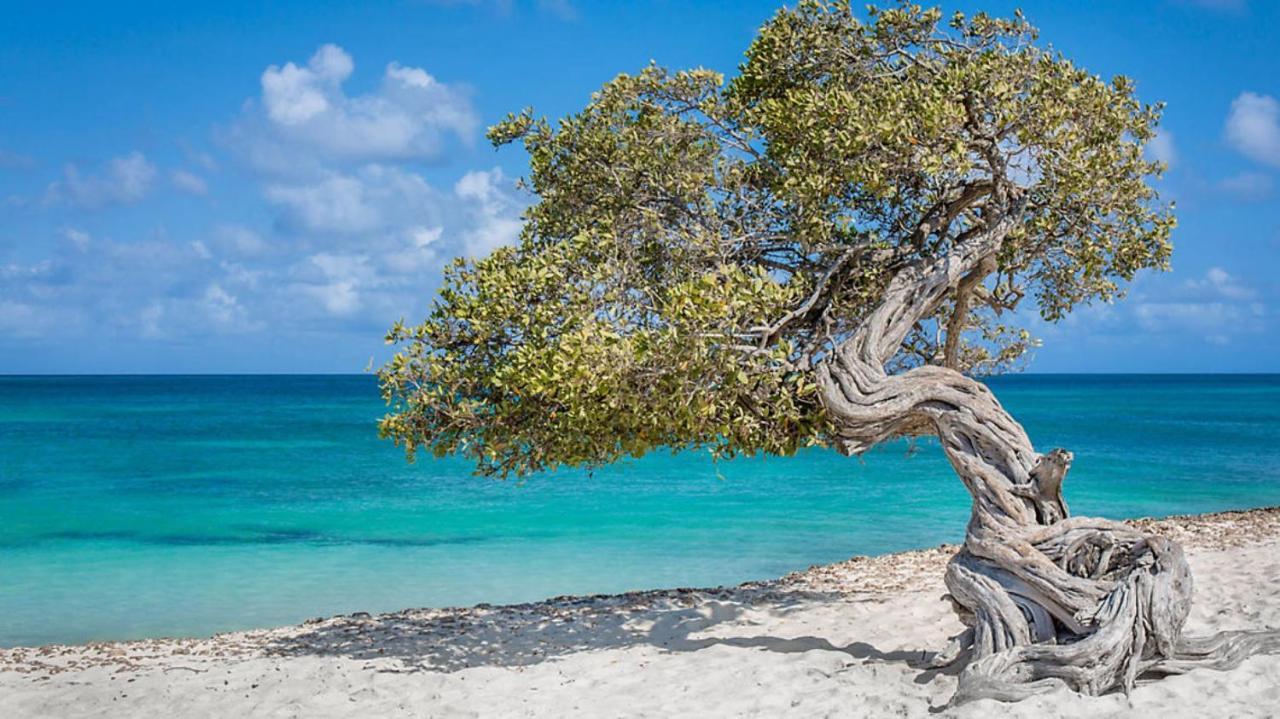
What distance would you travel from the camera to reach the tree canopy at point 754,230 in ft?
29.2

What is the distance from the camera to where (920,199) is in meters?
10.9

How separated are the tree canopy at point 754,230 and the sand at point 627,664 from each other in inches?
78.3

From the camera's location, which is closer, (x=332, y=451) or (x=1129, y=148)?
(x=1129, y=148)

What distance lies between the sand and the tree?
66cm

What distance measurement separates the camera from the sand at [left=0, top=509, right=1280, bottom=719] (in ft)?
27.5

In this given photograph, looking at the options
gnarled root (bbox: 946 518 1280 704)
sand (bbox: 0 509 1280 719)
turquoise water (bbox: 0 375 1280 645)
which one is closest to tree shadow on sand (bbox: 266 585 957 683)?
sand (bbox: 0 509 1280 719)

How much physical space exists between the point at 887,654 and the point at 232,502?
79.7 feet

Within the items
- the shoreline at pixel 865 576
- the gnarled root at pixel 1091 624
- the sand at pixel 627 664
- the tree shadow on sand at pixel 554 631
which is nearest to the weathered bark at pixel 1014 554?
the gnarled root at pixel 1091 624

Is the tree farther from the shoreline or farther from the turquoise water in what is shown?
the shoreline

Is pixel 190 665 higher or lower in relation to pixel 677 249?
lower

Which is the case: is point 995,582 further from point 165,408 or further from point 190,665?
point 165,408

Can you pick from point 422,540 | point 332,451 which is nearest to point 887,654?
point 422,540

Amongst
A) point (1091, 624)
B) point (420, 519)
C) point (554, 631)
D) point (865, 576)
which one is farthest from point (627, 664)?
point (420, 519)

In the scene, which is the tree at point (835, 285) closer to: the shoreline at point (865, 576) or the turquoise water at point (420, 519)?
the turquoise water at point (420, 519)
